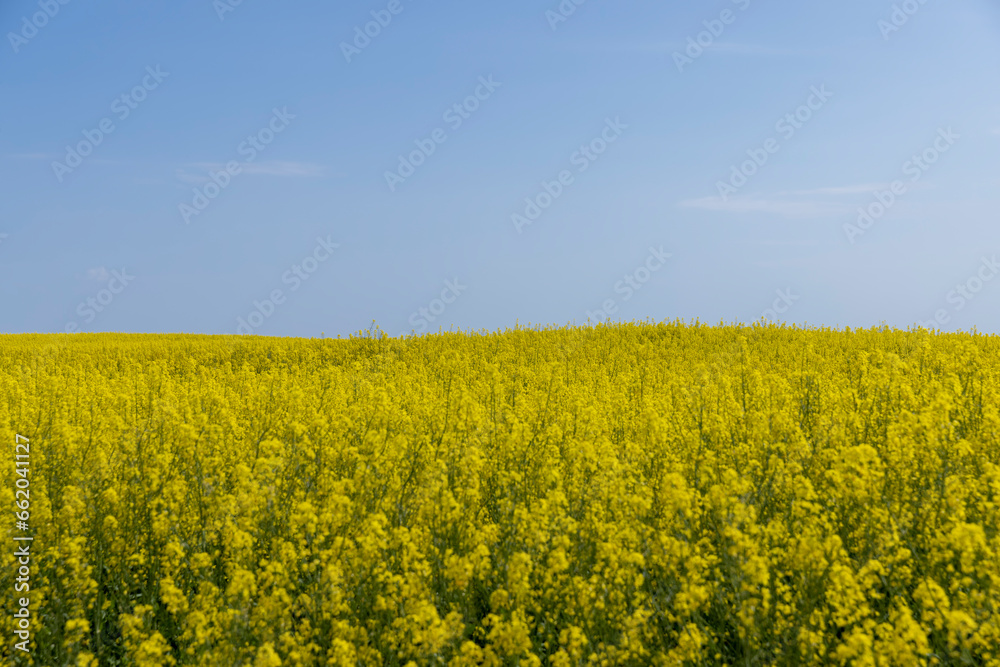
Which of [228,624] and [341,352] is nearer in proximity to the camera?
[228,624]

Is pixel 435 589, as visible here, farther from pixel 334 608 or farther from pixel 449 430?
pixel 449 430

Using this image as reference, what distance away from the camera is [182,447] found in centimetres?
629

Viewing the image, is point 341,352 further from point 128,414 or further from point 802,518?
point 802,518

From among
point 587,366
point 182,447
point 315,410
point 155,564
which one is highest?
point 587,366

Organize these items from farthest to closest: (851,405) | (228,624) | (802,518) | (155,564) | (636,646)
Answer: (851,405) < (155,564) < (802,518) < (228,624) < (636,646)

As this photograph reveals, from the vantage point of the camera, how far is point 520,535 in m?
3.95

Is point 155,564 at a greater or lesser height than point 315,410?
lesser

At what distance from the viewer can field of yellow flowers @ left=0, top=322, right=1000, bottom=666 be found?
3.34 m

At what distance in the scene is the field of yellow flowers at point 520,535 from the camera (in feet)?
11.0

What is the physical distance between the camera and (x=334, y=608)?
3.56 meters

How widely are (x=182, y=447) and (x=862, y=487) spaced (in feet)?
18.9

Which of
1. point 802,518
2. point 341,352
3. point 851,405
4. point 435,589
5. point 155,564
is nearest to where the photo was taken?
point 435,589

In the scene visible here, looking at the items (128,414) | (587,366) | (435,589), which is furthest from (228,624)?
(587,366)

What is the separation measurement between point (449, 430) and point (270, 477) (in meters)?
2.16
